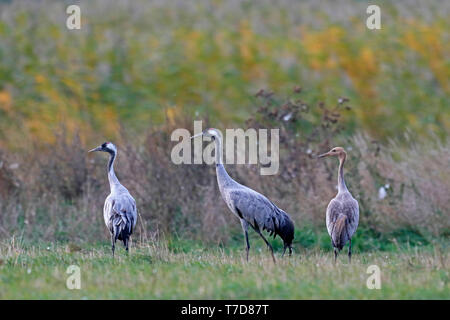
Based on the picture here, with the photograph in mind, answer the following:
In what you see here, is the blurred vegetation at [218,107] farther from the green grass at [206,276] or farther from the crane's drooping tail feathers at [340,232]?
the green grass at [206,276]

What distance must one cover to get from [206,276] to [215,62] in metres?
15.0

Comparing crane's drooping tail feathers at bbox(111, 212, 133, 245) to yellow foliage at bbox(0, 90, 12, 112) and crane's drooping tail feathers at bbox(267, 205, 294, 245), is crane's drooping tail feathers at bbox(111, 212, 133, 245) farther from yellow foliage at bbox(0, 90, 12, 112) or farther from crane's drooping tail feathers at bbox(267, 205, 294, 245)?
yellow foliage at bbox(0, 90, 12, 112)

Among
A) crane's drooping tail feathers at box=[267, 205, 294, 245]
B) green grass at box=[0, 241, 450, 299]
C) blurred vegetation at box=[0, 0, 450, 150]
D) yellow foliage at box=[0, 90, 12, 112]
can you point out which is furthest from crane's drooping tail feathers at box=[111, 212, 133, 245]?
yellow foliage at box=[0, 90, 12, 112]

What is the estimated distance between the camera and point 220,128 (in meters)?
17.4

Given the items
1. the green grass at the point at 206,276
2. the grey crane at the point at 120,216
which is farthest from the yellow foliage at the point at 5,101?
the green grass at the point at 206,276

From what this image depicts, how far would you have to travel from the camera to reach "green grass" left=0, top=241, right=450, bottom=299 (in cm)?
870

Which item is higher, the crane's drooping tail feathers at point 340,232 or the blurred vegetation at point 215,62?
the blurred vegetation at point 215,62

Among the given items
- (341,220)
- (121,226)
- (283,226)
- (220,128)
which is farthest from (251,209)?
(220,128)

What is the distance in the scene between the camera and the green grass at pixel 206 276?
28.5 feet

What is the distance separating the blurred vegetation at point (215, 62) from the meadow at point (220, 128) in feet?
0.18

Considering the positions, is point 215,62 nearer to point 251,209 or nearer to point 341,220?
point 251,209

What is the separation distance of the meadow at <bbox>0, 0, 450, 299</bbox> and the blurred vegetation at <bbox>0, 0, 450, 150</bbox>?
0.18ft

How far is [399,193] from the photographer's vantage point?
1488 centimetres

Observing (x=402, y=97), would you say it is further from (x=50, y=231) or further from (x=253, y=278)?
(x=253, y=278)
